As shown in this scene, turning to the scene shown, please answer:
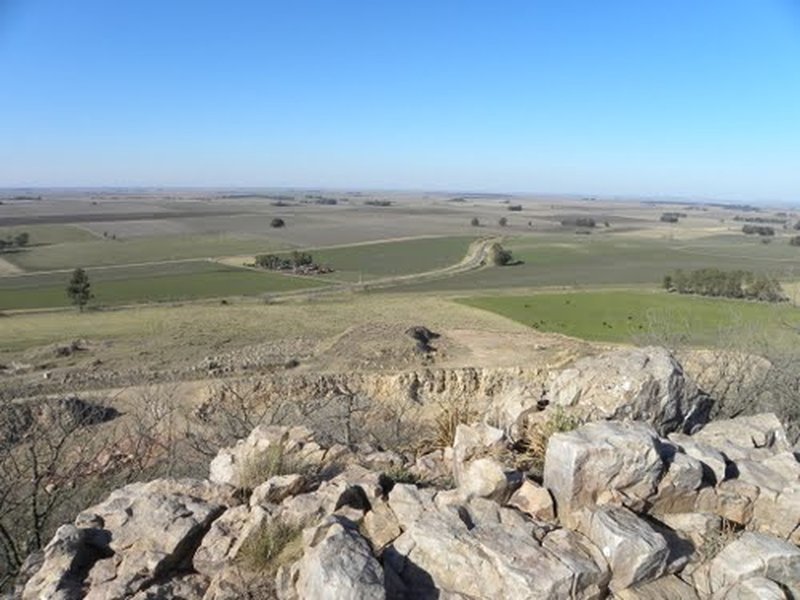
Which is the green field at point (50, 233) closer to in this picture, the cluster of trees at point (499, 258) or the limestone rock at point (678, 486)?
the cluster of trees at point (499, 258)

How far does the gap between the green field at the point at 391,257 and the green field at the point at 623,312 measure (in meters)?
24.2

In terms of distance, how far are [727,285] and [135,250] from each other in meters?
85.4

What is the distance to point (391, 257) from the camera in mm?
99812

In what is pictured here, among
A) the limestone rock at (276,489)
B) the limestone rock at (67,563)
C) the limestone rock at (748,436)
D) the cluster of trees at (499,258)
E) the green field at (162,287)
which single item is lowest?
the green field at (162,287)

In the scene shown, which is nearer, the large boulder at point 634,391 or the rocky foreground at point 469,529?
the rocky foreground at point 469,529

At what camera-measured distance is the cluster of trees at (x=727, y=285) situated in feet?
205

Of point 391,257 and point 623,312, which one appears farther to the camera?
point 391,257

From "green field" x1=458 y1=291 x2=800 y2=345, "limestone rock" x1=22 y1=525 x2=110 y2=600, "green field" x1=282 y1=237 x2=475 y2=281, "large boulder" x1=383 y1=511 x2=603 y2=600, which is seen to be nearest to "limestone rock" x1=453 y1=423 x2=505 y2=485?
"large boulder" x1=383 y1=511 x2=603 y2=600

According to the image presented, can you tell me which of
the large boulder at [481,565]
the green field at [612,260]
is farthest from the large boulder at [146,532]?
the green field at [612,260]

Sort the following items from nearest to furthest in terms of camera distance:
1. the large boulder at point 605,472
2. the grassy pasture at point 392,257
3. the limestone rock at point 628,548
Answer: the limestone rock at point 628,548
the large boulder at point 605,472
the grassy pasture at point 392,257

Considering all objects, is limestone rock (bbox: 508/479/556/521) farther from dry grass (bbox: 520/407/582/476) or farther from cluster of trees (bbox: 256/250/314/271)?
cluster of trees (bbox: 256/250/314/271)

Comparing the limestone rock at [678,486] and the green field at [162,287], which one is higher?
the limestone rock at [678,486]

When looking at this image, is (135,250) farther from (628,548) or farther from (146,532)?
(628,548)

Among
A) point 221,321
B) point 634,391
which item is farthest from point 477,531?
point 221,321
